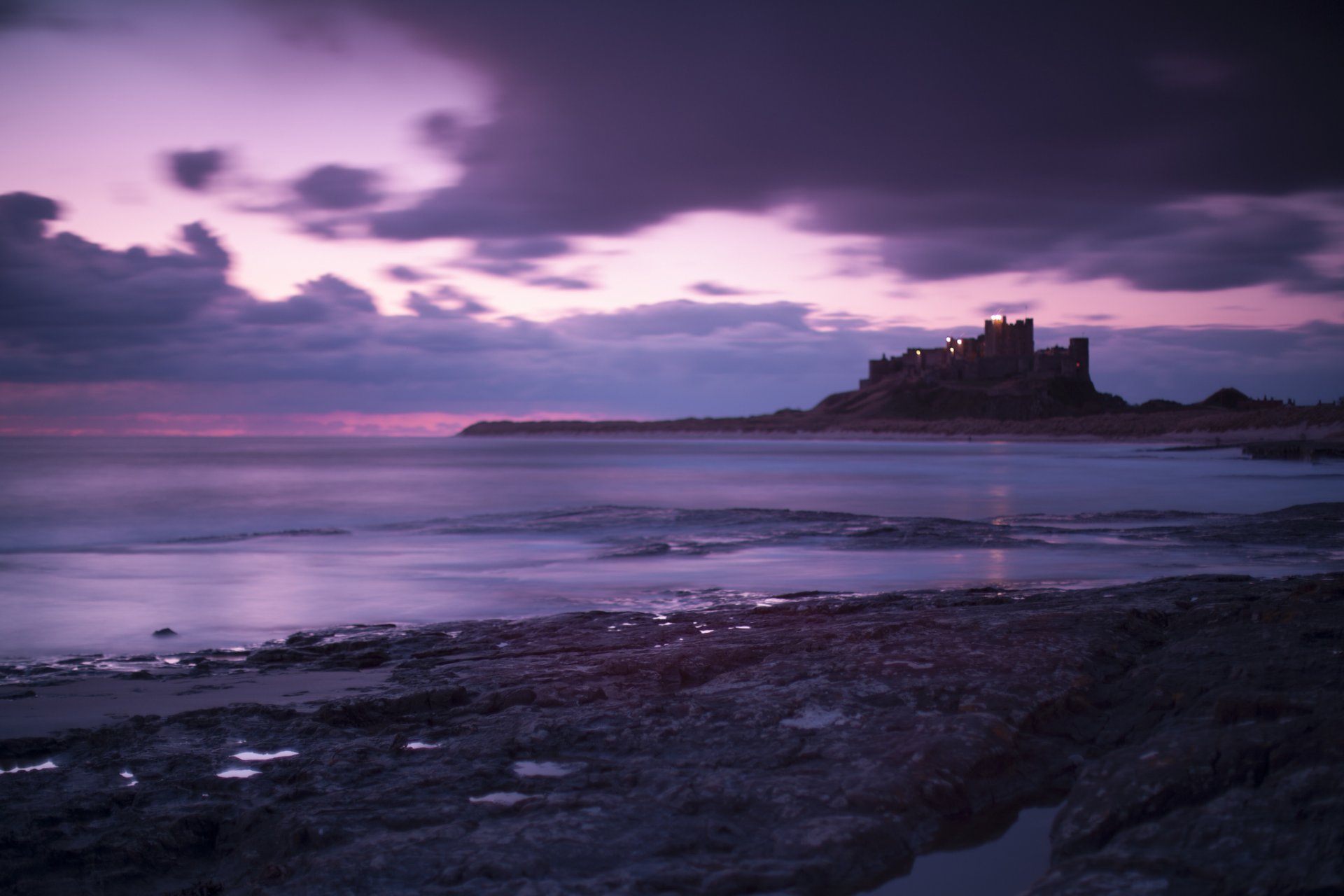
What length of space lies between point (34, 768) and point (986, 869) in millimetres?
3582

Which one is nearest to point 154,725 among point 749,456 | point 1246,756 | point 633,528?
point 1246,756

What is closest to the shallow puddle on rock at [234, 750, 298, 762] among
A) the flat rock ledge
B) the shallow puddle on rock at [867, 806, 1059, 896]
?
the flat rock ledge

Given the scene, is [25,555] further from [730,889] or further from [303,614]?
[730,889]

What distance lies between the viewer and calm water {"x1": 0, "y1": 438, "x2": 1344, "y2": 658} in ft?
28.5

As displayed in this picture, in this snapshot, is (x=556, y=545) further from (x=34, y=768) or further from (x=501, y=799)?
(x=501, y=799)

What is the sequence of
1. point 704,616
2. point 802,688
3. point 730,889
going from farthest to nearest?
point 704,616
point 802,688
point 730,889

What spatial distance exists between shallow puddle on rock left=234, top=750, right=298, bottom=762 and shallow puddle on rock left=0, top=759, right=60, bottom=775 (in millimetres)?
685

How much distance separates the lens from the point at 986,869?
2.73 m

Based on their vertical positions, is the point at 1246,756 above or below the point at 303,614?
above

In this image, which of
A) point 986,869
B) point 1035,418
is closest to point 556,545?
point 986,869

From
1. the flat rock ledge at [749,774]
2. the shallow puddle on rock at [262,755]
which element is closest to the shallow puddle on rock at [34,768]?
the flat rock ledge at [749,774]

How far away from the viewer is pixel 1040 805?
3.05 metres

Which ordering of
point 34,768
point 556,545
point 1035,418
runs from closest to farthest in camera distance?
1. point 34,768
2. point 556,545
3. point 1035,418

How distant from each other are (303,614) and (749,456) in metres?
55.9
